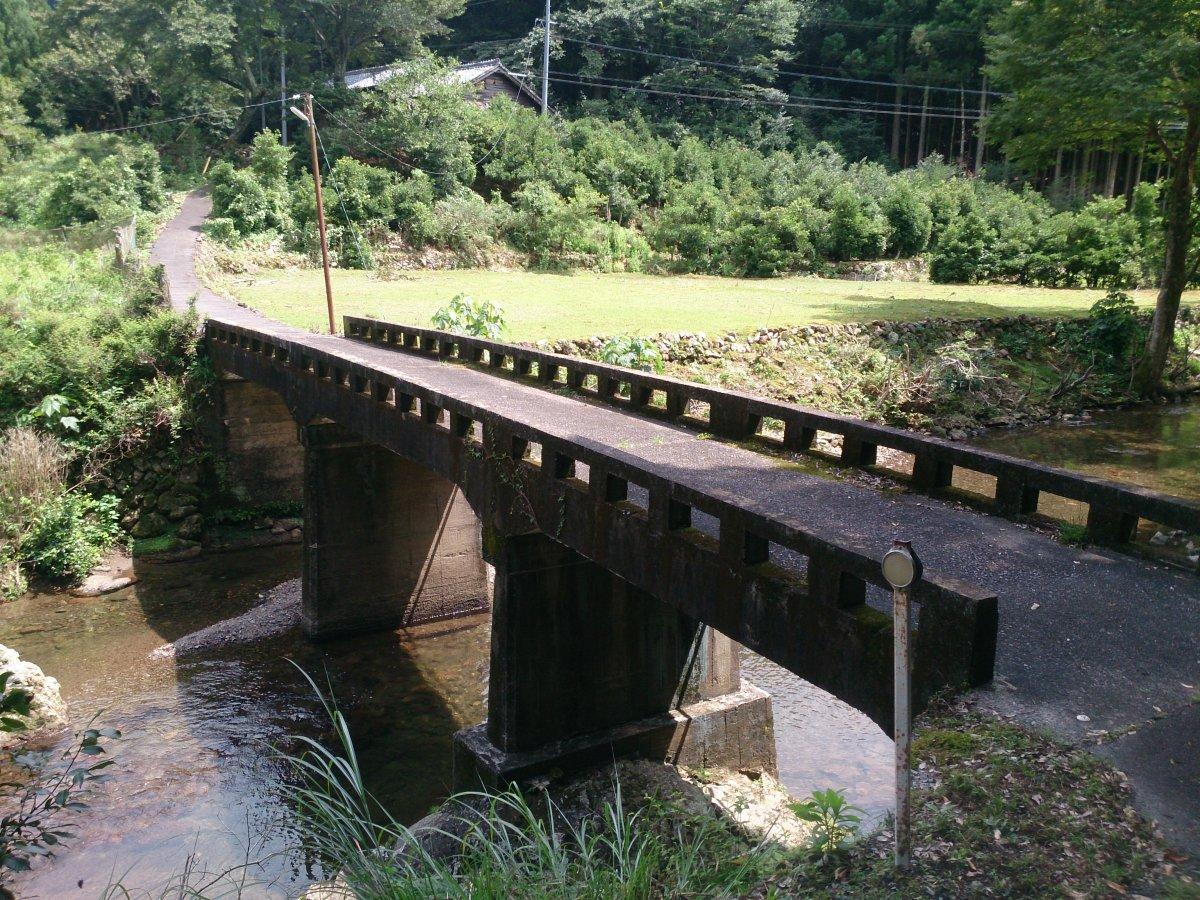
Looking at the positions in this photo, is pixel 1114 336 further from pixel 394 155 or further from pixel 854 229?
pixel 394 155

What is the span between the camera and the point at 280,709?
13.8 metres

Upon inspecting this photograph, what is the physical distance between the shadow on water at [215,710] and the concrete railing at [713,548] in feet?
14.3

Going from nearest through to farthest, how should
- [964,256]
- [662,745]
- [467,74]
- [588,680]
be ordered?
[588,680] → [662,745] → [964,256] → [467,74]

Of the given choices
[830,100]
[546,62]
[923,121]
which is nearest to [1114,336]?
[923,121]

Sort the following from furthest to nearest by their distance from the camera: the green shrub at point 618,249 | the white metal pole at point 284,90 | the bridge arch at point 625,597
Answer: the white metal pole at point 284,90, the green shrub at point 618,249, the bridge arch at point 625,597

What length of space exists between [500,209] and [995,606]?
1487 inches

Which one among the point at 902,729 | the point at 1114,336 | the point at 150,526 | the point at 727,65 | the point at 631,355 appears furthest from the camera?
the point at 727,65

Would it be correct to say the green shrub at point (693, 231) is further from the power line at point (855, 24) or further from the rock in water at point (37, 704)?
the rock in water at point (37, 704)

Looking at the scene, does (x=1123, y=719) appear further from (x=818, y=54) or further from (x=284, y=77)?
(x=818, y=54)

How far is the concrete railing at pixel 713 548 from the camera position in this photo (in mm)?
5301

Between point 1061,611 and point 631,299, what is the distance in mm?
25231

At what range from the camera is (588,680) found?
10594 mm

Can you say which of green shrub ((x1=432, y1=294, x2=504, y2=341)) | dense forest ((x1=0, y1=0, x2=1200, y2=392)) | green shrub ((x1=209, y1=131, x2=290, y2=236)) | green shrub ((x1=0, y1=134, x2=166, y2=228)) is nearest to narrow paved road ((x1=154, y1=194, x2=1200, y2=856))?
green shrub ((x1=432, y1=294, x2=504, y2=341))

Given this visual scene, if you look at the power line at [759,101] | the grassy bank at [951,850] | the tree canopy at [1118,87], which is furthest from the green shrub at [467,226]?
the grassy bank at [951,850]
